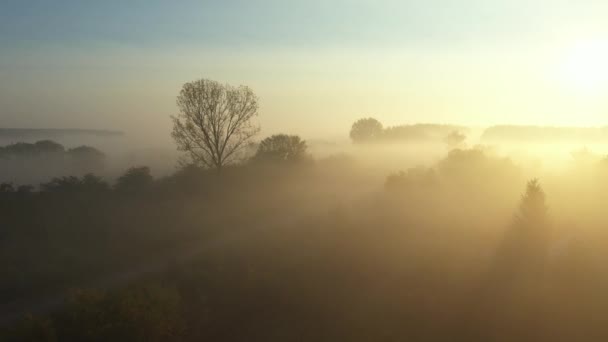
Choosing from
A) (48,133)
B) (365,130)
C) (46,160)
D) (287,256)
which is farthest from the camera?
(48,133)

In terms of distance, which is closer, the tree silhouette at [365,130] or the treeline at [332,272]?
the treeline at [332,272]

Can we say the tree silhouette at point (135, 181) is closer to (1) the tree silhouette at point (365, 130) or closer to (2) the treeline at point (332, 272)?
(2) the treeline at point (332, 272)

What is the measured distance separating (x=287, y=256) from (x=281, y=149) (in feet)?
86.9

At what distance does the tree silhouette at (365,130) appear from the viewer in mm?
81250

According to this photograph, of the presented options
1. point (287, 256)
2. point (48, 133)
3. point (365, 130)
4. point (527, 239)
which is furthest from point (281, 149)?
point (48, 133)

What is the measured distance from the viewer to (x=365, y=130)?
267 ft

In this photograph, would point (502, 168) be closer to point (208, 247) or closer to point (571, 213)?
point (571, 213)

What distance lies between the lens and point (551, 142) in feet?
275

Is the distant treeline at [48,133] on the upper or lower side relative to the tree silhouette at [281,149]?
upper

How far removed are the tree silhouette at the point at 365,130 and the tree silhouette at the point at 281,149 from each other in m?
31.7

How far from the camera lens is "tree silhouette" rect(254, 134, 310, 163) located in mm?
48562

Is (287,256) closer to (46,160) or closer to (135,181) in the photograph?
(135,181)

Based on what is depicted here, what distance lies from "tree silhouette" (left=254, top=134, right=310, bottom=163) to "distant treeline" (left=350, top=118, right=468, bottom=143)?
31.7 m

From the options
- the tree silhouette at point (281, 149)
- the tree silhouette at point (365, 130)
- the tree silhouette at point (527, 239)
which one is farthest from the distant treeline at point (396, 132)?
the tree silhouette at point (527, 239)
